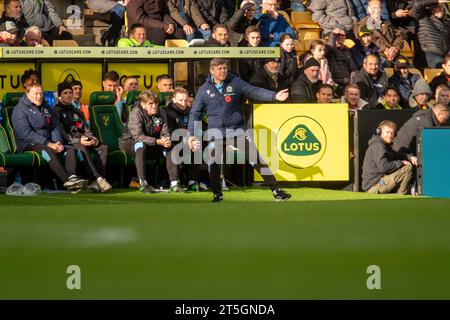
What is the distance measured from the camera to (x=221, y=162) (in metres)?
11.9

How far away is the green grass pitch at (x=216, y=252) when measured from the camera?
22.9ft

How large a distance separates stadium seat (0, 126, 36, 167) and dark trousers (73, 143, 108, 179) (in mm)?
470

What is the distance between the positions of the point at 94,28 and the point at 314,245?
9.78 meters

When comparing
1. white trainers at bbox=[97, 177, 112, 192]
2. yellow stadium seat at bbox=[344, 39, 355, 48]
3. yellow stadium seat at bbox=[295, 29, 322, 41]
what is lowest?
white trainers at bbox=[97, 177, 112, 192]

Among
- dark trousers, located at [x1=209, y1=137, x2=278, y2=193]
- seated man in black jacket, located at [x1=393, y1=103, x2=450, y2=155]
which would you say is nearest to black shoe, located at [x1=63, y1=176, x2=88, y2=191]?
dark trousers, located at [x1=209, y1=137, x2=278, y2=193]

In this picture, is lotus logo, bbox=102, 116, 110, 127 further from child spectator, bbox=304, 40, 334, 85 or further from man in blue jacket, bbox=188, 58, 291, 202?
child spectator, bbox=304, 40, 334, 85

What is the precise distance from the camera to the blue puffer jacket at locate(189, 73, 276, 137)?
12226mm

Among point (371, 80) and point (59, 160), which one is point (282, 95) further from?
point (371, 80)

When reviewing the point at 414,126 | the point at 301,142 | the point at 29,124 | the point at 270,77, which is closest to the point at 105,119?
the point at 29,124

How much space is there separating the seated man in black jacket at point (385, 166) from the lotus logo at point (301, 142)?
1.72 ft

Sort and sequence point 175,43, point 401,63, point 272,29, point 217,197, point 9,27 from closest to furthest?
1. point 217,197
2. point 9,27
3. point 175,43
4. point 272,29
5. point 401,63

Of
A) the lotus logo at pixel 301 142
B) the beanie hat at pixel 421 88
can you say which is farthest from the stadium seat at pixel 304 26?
the lotus logo at pixel 301 142

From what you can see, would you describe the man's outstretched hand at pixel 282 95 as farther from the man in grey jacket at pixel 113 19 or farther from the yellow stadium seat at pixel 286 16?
the yellow stadium seat at pixel 286 16

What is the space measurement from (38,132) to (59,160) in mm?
388
